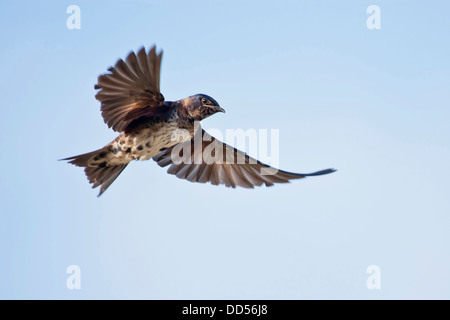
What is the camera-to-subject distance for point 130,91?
27.8 feet

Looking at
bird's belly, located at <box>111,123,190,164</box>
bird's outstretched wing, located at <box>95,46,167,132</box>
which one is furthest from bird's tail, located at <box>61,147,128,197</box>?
bird's outstretched wing, located at <box>95,46,167,132</box>

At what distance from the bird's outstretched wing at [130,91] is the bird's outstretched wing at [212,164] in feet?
3.81

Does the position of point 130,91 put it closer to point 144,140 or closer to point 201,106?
point 144,140

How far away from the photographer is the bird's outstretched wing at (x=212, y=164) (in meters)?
9.72

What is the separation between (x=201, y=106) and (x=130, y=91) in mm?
870

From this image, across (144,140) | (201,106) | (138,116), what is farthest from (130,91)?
(201,106)

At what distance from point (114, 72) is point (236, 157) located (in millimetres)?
2392

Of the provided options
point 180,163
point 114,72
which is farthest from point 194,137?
point 114,72

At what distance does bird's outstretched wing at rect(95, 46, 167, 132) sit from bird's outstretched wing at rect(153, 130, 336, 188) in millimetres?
1162

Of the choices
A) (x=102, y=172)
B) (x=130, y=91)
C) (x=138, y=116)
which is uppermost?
(x=130, y=91)

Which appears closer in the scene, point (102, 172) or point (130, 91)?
point (130, 91)

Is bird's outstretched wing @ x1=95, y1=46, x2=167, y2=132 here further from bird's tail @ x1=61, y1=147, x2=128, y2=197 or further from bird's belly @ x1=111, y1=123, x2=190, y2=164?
bird's tail @ x1=61, y1=147, x2=128, y2=197

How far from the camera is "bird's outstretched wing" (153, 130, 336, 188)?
9.72 meters

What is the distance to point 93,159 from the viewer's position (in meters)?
8.66
